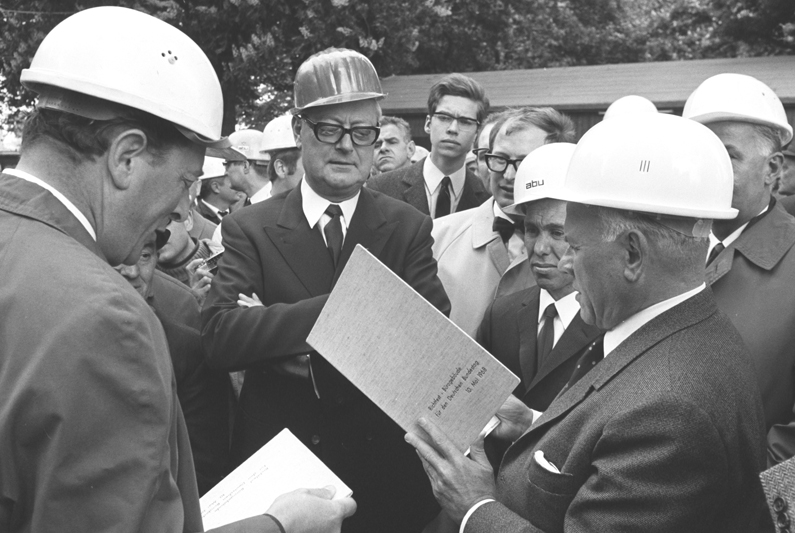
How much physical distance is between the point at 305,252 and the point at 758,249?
1686 mm

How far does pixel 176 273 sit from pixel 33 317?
3268 mm

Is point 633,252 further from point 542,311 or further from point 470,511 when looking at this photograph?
point 542,311

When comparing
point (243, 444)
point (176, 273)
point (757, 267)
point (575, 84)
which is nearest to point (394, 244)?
point (243, 444)

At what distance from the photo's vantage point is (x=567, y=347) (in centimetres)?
305

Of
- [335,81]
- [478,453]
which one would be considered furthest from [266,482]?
[335,81]

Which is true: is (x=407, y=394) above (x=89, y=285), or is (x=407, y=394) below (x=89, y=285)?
below

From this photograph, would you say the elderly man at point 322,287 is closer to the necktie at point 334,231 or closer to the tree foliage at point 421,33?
the necktie at point 334,231

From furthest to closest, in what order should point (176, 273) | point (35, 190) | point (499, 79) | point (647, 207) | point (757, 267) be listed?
point (499, 79) < point (176, 273) < point (757, 267) < point (647, 207) < point (35, 190)

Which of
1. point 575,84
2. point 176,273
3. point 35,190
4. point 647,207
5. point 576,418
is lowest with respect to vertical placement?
point 575,84

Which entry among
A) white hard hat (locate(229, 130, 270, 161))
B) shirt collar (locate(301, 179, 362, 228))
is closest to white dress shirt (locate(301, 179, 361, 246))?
shirt collar (locate(301, 179, 362, 228))

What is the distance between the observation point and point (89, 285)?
1566mm

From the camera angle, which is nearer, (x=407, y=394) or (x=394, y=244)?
(x=407, y=394)

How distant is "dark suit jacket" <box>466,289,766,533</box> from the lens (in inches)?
75.7

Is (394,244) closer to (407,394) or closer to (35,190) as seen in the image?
(407,394)
